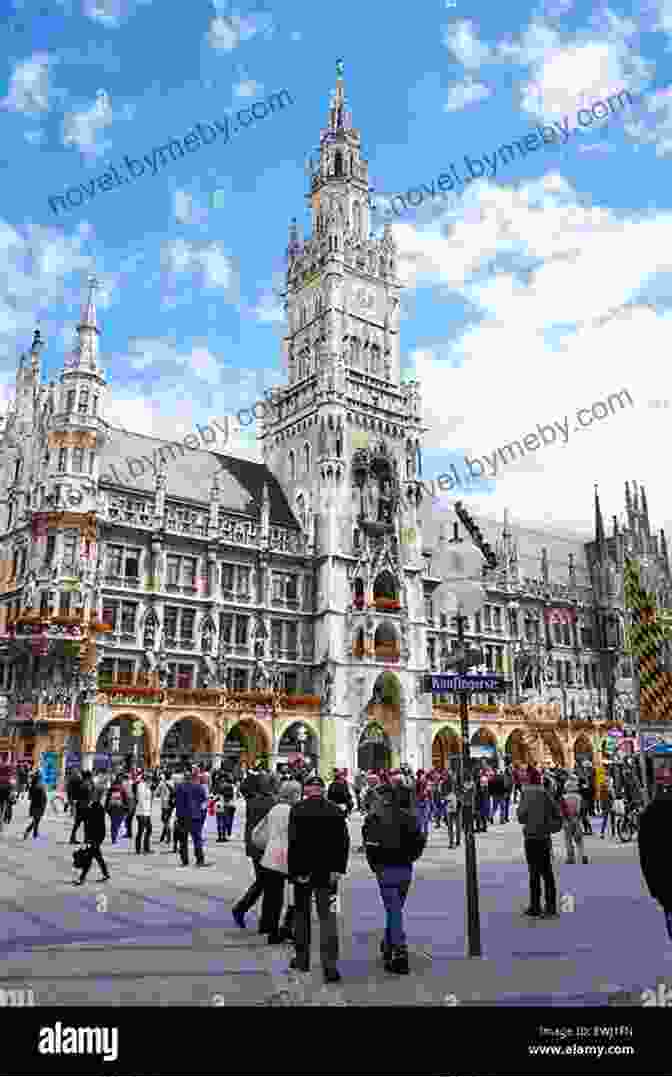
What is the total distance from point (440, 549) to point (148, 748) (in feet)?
96.5

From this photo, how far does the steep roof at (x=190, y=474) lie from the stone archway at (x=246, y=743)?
14217 mm

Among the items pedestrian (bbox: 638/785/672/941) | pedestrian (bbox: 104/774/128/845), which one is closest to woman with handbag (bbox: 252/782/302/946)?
pedestrian (bbox: 638/785/672/941)

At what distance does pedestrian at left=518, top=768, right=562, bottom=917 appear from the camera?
11.4 meters

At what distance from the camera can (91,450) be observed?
45344 millimetres

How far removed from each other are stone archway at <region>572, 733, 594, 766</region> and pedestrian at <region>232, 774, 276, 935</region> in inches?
2303

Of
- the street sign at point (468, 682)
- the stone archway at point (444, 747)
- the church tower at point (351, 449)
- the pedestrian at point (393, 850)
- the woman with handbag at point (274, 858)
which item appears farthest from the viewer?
the stone archway at point (444, 747)

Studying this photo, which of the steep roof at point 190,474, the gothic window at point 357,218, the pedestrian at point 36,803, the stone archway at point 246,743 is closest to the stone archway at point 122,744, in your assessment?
the stone archway at point 246,743

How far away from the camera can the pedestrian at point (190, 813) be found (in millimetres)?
16453

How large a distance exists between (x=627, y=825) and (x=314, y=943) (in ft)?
58.9

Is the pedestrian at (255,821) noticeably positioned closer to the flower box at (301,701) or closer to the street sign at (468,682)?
the street sign at (468,682)

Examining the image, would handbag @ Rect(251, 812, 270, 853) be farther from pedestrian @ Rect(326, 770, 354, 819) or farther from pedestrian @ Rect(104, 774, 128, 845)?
pedestrian @ Rect(104, 774, 128, 845)

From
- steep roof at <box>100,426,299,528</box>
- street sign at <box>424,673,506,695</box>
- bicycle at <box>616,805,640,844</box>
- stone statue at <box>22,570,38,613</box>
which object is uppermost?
steep roof at <box>100,426,299,528</box>

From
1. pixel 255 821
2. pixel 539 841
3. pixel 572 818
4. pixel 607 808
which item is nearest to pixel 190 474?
pixel 607 808

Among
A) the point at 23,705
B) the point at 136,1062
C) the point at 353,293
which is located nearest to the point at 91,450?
the point at 23,705
